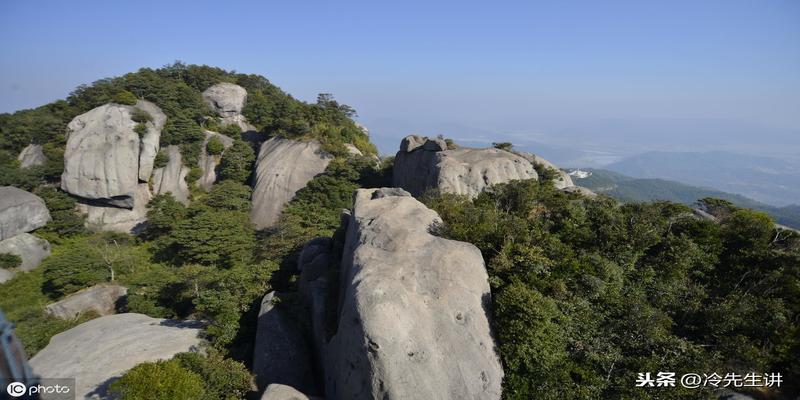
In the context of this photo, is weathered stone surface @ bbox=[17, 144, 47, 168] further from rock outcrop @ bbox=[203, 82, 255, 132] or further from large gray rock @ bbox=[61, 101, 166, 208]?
rock outcrop @ bbox=[203, 82, 255, 132]

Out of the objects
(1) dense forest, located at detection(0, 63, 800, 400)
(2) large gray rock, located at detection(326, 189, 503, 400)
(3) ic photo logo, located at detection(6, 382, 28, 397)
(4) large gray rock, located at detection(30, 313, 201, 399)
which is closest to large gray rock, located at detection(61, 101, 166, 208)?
(1) dense forest, located at detection(0, 63, 800, 400)

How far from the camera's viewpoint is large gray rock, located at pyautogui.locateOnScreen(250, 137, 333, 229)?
34.5 m

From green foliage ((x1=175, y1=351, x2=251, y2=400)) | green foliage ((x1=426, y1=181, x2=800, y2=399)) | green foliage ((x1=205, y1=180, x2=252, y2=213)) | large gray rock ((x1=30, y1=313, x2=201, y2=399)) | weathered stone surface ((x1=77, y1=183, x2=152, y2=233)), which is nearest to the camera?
green foliage ((x1=426, y1=181, x2=800, y2=399))

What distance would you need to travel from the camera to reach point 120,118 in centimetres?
3566

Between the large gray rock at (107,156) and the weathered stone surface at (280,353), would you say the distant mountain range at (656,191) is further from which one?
the weathered stone surface at (280,353)

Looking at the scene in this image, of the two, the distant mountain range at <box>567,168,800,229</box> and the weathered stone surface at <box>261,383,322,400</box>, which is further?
the distant mountain range at <box>567,168,800,229</box>

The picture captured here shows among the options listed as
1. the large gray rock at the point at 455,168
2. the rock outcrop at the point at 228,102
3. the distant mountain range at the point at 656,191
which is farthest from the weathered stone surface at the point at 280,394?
the distant mountain range at the point at 656,191

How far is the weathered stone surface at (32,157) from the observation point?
3466 centimetres

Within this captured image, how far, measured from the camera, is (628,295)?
528 inches

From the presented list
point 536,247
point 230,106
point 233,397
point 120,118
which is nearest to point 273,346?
Result: point 233,397

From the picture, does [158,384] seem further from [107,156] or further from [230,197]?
[107,156]

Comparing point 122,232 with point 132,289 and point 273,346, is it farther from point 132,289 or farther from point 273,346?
point 273,346

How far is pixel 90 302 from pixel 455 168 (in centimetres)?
2475

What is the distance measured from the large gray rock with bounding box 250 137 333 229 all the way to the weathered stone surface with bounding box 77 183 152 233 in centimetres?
1107
